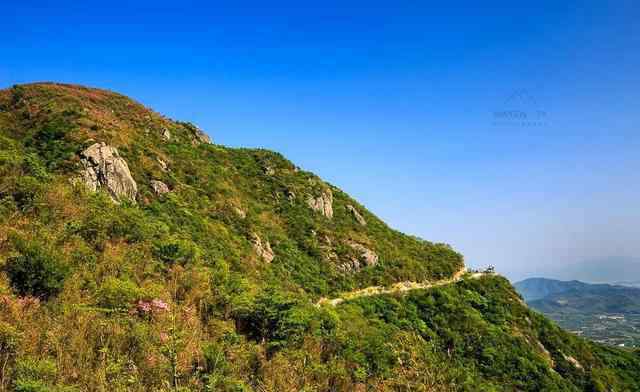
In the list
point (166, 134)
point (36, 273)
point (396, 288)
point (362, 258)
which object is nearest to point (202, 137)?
point (166, 134)

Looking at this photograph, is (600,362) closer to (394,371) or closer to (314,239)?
(314,239)

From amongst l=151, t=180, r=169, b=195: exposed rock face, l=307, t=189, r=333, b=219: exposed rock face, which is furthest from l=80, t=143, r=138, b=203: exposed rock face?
l=307, t=189, r=333, b=219: exposed rock face

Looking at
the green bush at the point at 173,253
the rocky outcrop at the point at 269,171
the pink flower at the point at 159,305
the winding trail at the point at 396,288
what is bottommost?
the winding trail at the point at 396,288

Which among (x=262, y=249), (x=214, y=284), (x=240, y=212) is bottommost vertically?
(x=214, y=284)

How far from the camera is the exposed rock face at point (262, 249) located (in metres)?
30.4

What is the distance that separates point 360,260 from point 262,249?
13.6m

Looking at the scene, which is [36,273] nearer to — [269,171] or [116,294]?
[116,294]

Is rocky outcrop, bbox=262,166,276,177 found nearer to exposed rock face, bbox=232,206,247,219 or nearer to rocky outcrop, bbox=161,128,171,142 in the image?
rocky outcrop, bbox=161,128,171,142

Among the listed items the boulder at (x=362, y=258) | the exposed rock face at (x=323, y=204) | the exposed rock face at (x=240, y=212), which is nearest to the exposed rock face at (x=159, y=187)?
the exposed rock face at (x=240, y=212)

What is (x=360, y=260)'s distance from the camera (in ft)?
132

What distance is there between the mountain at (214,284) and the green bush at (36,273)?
40 millimetres

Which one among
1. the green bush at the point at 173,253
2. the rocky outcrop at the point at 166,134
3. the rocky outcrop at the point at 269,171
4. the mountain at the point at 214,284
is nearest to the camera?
the mountain at the point at 214,284

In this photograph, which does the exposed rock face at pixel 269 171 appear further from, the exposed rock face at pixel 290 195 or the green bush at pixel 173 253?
the green bush at pixel 173 253

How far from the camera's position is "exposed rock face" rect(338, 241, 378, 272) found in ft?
126
